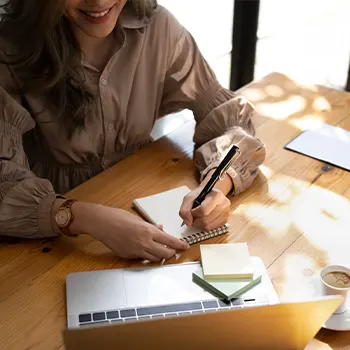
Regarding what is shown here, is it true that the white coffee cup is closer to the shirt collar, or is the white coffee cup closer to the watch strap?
the watch strap

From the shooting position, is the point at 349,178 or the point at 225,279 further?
the point at 349,178

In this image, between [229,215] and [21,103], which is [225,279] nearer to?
[229,215]

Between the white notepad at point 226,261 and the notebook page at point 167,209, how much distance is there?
3.5 inches

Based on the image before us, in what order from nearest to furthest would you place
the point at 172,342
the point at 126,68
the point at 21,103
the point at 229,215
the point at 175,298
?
the point at 172,342 < the point at 175,298 < the point at 229,215 < the point at 21,103 < the point at 126,68

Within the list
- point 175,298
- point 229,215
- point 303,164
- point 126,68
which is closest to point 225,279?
point 175,298

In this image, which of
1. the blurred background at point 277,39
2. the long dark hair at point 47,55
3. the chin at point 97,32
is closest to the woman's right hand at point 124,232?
the long dark hair at point 47,55

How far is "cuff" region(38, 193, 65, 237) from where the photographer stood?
1382mm

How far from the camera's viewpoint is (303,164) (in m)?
1.69

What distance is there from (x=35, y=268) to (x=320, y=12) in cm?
328

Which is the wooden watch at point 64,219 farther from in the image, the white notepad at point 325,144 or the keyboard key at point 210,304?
the white notepad at point 325,144

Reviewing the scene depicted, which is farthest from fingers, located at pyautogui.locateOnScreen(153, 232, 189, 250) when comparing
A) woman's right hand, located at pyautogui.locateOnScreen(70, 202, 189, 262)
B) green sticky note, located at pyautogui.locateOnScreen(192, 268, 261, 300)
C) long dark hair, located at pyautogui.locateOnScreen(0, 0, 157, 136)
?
long dark hair, located at pyautogui.locateOnScreen(0, 0, 157, 136)

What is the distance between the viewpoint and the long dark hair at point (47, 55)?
4.83 feet

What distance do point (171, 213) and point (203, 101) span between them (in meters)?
0.45

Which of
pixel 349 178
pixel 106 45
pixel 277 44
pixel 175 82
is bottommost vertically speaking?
pixel 277 44
